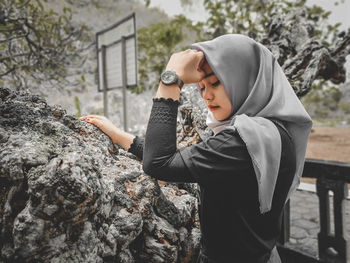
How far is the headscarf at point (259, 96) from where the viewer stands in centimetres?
102

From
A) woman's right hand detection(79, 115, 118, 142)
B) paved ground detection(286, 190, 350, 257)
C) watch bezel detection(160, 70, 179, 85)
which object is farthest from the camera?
paved ground detection(286, 190, 350, 257)

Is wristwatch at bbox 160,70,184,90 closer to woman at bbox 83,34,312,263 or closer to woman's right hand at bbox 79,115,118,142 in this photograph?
woman at bbox 83,34,312,263

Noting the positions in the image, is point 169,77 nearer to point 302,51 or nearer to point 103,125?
point 103,125

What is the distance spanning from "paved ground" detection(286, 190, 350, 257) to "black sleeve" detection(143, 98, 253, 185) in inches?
106

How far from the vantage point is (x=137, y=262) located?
3.72 ft

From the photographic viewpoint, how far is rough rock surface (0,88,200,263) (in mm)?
828

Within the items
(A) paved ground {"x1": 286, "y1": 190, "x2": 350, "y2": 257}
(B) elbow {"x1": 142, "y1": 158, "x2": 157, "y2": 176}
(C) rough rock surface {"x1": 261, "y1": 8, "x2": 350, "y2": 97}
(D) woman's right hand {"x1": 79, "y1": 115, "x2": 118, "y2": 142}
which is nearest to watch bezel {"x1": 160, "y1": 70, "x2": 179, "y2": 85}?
(B) elbow {"x1": 142, "y1": 158, "x2": 157, "y2": 176}

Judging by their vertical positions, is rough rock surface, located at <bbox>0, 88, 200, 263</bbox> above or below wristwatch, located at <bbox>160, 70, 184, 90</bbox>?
below

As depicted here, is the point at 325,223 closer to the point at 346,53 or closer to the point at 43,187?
the point at 346,53

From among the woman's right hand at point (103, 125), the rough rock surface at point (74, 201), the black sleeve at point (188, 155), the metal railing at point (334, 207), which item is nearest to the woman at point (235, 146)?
the black sleeve at point (188, 155)

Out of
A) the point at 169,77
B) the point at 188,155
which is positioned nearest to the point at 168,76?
the point at 169,77

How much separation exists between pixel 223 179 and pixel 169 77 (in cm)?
48

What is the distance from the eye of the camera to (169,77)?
3.60 feet

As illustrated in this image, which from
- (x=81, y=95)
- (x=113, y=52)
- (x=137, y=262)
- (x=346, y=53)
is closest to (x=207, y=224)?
(x=137, y=262)
